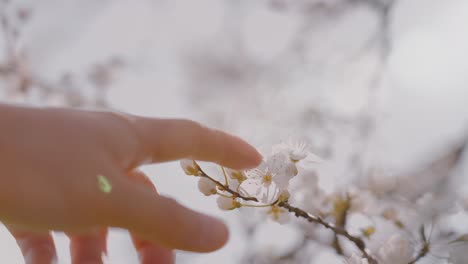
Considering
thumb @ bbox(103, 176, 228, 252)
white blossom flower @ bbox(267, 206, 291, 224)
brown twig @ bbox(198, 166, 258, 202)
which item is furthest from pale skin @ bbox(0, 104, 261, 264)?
white blossom flower @ bbox(267, 206, 291, 224)

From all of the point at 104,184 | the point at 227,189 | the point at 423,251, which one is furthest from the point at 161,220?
the point at 423,251

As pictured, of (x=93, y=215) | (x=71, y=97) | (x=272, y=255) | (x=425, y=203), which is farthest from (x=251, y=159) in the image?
(x=71, y=97)

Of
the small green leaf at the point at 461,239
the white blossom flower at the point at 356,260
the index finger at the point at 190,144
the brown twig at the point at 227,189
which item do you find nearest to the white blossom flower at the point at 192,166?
the brown twig at the point at 227,189

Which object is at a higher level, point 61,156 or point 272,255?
point 61,156

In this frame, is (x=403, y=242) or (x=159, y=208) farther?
(x=403, y=242)

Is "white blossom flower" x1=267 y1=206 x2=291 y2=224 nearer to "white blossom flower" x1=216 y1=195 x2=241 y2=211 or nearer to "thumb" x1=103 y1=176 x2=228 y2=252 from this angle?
"white blossom flower" x1=216 y1=195 x2=241 y2=211

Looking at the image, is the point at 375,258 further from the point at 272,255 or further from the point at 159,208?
the point at 272,255
